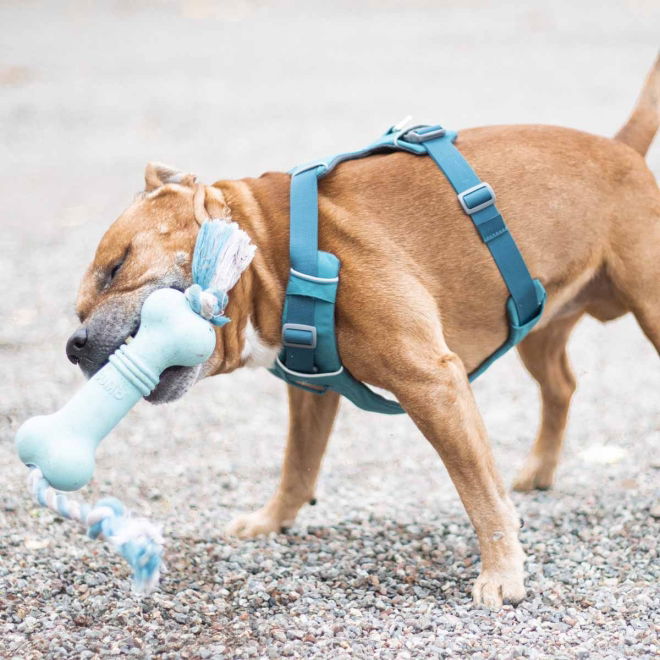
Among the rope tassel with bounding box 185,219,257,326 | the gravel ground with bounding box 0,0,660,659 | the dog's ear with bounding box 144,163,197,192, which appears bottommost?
the gravel ground with bounding box 0,0,660,659

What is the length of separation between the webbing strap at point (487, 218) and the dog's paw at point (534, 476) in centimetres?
128

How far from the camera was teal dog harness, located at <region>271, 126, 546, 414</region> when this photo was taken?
337 centimetres

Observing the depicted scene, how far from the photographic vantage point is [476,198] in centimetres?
366

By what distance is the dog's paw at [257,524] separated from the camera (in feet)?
13.9

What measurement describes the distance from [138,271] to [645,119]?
2202 mm

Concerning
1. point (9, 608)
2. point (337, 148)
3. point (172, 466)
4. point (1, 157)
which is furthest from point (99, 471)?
point (1, 157)

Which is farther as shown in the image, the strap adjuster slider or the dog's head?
the strap adjuster slider

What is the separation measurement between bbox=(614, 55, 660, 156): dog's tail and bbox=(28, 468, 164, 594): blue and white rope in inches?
101

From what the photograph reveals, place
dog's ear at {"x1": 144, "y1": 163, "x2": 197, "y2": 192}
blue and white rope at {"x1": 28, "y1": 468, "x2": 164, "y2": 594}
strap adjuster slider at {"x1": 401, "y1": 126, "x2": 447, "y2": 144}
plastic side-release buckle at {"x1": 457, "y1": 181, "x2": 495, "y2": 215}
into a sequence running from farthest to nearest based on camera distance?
strap adjuster slider at {"x1": 401, "y1": 126, "x2": 447, "y2": 144} → plastic side-release buckle at {"x1": 457, "y1": 181, "x2": 495, "y2": 215} → dog's ear at {"x1": 144, "y1": 163, "x2": 197, "y2": 192} → blue and white rope at {"x1": 28, "y1": 468, "x2": 164, "y2": 594}

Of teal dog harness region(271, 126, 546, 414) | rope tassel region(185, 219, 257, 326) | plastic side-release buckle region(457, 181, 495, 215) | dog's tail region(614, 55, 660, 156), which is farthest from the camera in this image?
dog's tail region(614, 55, 660, 156)

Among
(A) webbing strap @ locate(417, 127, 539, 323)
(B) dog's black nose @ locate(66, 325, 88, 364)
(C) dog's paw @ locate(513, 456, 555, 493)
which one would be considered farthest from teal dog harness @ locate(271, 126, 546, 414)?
(C) dog's paw @ locate(513, 456, 555, 493)

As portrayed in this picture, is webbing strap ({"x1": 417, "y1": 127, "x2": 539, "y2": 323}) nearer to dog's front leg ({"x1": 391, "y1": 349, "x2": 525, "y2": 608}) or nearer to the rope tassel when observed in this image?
dog's front leg ({"x1": 391, "y1": 349, "x2": 525, "y2": 608})

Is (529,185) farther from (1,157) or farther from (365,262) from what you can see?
(1,157)

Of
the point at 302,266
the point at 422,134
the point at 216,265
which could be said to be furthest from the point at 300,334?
the point at 422,134
